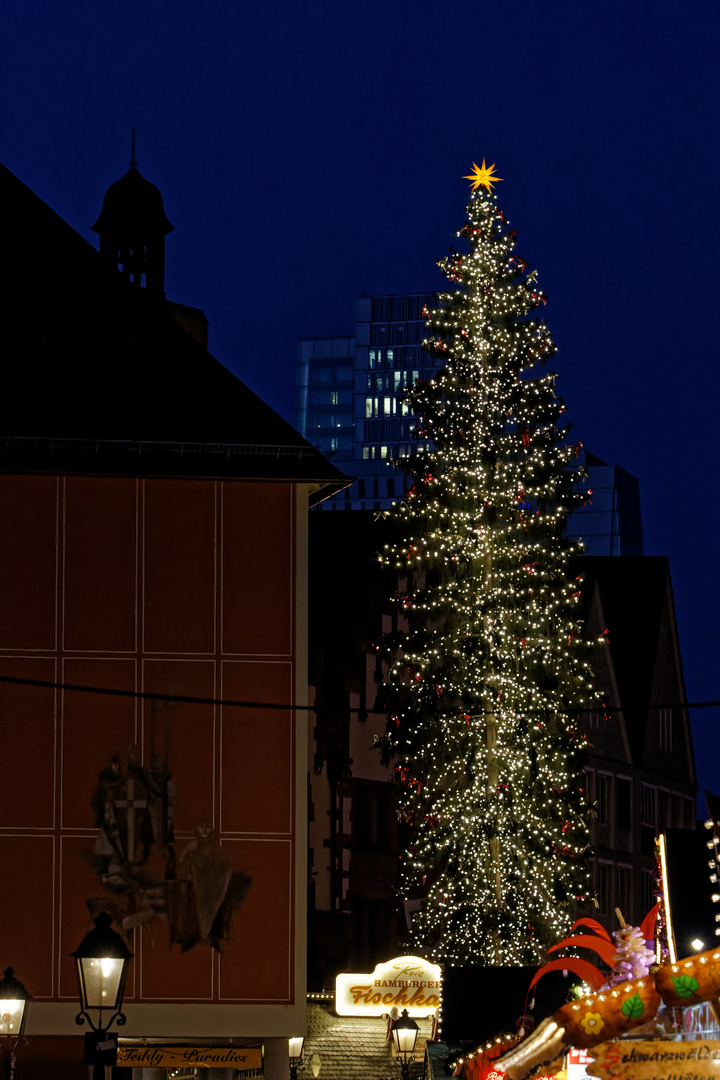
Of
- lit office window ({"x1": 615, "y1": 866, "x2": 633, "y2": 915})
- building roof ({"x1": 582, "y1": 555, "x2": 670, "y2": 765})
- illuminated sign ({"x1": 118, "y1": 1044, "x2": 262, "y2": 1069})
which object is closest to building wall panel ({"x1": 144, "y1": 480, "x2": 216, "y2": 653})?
illuminated sign ({"x1": 118, "y1": 1044, "x2": 262, "y2": 1069})

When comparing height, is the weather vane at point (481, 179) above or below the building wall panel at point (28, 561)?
above

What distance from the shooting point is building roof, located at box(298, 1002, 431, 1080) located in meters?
35.2

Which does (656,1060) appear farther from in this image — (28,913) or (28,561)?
(28,561)

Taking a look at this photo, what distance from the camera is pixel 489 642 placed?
3045 centimetres


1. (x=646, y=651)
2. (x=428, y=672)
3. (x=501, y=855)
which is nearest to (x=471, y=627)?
(x=428, y=672)

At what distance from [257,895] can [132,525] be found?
5.74 metres

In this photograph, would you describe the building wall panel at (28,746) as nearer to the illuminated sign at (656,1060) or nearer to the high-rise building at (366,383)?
the illuminated sign at (656,1060)

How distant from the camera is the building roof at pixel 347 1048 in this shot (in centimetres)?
3525

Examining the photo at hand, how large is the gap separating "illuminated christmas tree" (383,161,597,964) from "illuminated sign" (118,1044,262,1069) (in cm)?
420

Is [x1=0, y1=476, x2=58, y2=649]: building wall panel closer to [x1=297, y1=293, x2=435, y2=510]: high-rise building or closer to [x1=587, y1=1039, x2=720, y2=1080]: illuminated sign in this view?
[x1=587, y1=1039, x2=720, y2=1080]: illuminated sign

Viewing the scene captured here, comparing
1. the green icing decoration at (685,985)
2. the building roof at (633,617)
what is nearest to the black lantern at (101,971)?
the green icing decoration at (685,985)

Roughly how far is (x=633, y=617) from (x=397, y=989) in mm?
26689

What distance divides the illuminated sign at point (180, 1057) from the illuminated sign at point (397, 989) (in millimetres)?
3019

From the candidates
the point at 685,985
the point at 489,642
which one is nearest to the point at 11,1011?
the point at 685,985
